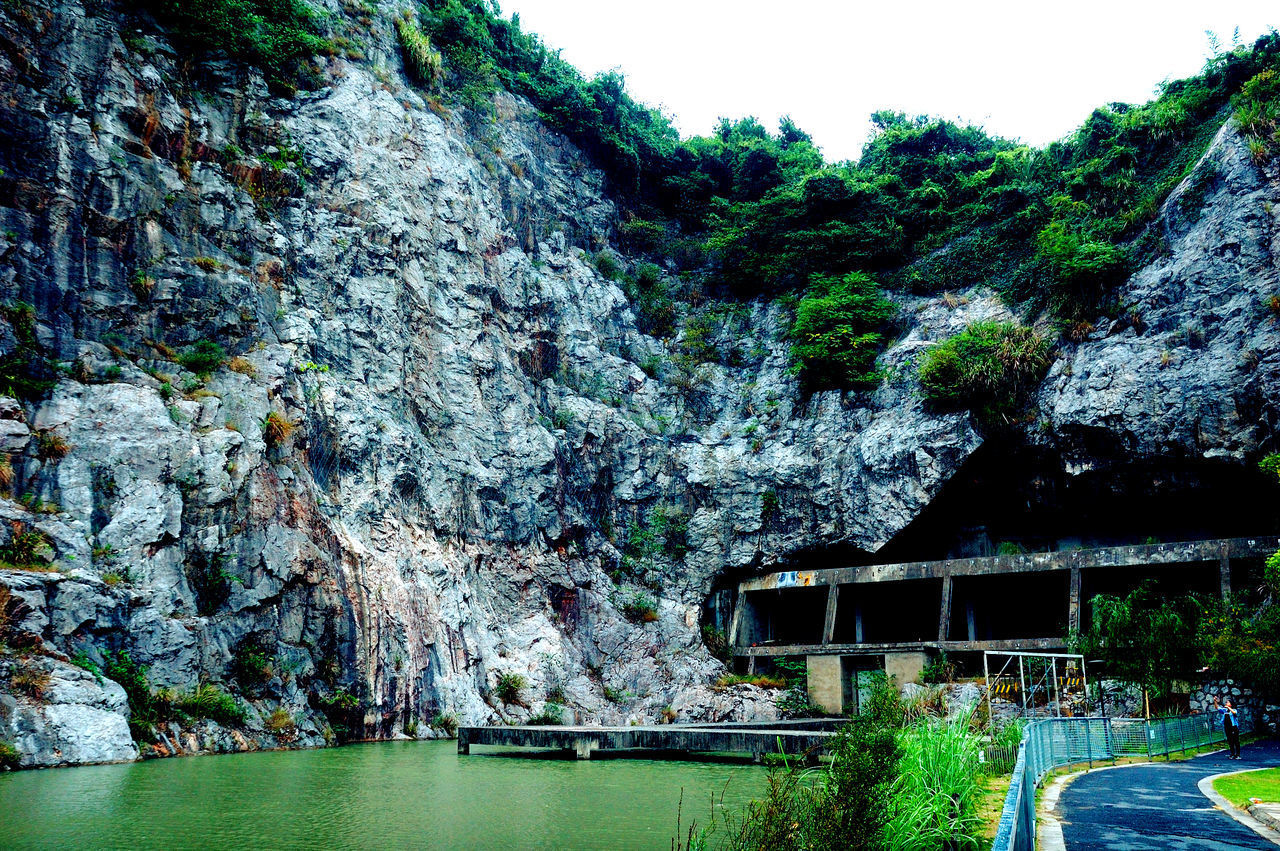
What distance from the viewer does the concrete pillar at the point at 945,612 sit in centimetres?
2826

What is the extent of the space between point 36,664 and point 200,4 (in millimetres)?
22420

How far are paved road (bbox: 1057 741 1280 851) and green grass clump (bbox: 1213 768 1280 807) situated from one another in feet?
0.93

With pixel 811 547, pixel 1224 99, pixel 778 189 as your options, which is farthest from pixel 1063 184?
pixel 811 547

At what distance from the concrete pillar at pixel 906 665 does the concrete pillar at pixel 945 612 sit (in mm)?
1172

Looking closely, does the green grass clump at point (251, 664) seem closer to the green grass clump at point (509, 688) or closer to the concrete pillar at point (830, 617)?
the green grass clump at point (509, 688)

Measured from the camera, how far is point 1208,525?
28.5m

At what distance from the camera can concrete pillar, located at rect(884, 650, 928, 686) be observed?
27.3 metres

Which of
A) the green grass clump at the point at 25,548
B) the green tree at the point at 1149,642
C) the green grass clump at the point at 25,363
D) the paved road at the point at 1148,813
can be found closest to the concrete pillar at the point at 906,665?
the green tree at the point at 1149,642

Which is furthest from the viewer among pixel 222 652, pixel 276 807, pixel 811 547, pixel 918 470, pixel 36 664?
pixel 811 547

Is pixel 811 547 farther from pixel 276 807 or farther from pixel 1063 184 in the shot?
pixel 276 807

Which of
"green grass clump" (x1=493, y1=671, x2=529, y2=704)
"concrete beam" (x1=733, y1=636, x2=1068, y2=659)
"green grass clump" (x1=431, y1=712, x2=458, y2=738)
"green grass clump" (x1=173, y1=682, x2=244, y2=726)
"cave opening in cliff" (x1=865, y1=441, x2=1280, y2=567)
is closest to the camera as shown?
"green grass clump" (x1=173, y1=682, x2=244, y2=726)

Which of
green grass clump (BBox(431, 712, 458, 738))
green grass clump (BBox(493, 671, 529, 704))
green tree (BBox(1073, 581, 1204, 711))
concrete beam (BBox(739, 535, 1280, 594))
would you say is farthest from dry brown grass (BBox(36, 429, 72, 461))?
green tree (BBox(1073, 581, 1204, 711))

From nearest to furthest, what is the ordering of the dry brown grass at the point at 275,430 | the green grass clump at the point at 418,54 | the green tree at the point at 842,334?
the dry brown grass at the point at 275,430 → the green tree at the point at 842,334 → the green grass clump at the point at 418,54

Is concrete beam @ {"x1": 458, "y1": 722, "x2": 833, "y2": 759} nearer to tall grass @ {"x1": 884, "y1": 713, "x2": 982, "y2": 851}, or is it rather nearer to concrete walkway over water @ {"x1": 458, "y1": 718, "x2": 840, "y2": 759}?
concrete walkway over water @ {"x1": 458, "y1": 718, "x2": 840, "y2": 759}
